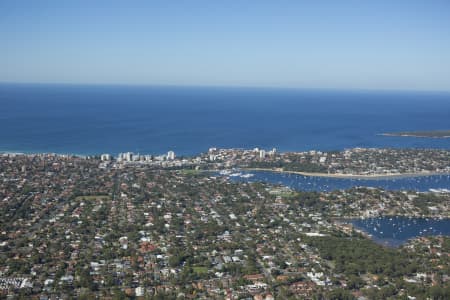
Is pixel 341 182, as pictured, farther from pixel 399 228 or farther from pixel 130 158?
pixel 130 158

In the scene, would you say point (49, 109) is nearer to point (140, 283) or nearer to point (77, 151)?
point (77, 151)

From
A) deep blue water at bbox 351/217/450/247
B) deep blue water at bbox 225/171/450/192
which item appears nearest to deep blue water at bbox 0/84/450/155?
deep blue water at bbox 225/171/450/192

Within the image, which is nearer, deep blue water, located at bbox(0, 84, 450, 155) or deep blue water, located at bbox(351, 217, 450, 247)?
deep blue water, located at bbox(351, 217, 450, 247)

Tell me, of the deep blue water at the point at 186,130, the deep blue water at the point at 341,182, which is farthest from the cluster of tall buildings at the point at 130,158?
the deep blue water at the point at 341,182

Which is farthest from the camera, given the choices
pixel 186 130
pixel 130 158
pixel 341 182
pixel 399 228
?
pixel 186 130

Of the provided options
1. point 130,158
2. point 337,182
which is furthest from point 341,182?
point 130,158

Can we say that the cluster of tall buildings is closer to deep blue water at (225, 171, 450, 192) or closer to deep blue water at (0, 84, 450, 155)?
deep blue water at (0, 84, 450, 155)

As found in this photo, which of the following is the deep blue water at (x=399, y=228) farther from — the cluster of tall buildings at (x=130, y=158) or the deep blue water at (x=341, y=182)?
the cluster of tall buildings at (x=130, y=158)
